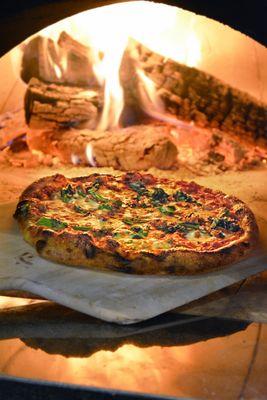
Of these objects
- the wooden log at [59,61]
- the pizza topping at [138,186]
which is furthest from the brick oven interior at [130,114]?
the pizza topping at [138,186]


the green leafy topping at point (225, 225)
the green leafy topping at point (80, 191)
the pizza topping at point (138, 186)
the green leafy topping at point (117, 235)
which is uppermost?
the green leafy topping at point (117, 235)

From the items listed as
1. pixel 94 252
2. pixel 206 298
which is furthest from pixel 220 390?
pixel 94 252

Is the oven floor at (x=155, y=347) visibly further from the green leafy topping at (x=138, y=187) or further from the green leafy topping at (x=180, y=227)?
the green leafy topping at (x=138, y=187)

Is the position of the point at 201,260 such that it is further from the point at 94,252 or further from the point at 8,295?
the point at 8,295

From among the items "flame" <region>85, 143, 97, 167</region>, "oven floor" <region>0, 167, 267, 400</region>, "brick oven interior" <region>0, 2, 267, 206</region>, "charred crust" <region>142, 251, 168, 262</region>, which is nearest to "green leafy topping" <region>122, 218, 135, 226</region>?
"charred crust" <region>142, 251, 168, 262</region>

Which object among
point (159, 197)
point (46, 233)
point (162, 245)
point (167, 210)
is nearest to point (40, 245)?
point (46, 233)

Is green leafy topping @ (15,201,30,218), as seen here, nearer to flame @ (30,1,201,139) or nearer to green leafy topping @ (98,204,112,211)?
green leafy topping @ (98,204,112,211)

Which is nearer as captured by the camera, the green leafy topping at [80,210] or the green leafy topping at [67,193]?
the green leafy topping at [80,210]
